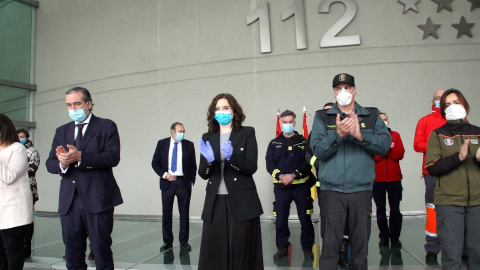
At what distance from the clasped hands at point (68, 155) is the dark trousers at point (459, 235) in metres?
2.93

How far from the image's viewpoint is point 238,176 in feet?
9.05

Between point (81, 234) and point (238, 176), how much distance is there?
1.34m

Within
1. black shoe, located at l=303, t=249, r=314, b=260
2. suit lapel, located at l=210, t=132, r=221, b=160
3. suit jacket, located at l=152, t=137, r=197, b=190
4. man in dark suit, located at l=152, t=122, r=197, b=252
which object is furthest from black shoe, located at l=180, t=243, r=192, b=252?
suit lapel, located at l=210, t=132, r=221, b=160

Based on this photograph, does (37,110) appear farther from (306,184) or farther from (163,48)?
(306,184)

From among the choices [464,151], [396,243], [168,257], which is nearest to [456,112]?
[464,151]

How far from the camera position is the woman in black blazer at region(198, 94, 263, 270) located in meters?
2.66

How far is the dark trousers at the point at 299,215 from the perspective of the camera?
170 inches

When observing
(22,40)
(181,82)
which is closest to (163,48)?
(181,82)

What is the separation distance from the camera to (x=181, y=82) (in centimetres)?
800

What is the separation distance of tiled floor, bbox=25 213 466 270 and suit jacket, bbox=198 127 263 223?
150 cm

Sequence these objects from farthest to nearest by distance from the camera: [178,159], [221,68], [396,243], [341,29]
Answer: [221,68] → [341,29] → [178,159] → [396,243]

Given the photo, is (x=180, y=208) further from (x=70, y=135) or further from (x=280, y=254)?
(x=70, y=135)

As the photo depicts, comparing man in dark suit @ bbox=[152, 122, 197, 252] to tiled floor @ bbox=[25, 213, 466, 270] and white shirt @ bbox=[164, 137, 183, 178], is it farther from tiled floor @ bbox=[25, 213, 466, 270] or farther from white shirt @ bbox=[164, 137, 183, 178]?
tiled floor @ bbox=[25, 213, 466, 270]

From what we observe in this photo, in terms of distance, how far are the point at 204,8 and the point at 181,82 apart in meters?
1.82
